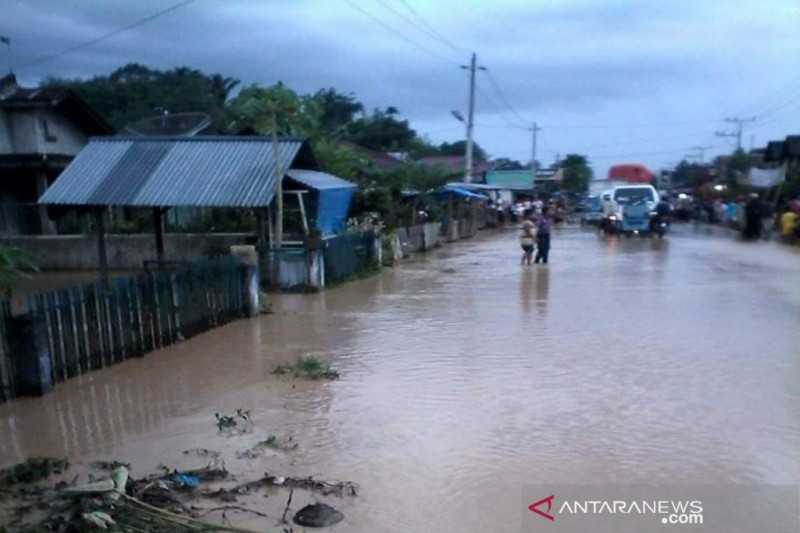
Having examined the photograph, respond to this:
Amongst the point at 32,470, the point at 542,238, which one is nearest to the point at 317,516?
the point at 32,470

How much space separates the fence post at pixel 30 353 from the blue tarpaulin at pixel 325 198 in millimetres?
9206

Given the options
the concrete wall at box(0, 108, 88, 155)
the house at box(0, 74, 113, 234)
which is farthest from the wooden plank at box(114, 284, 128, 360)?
the concrete wall at box(0, 108, 88, 155)

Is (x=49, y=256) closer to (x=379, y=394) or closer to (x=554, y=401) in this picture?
(x=379, y=394)

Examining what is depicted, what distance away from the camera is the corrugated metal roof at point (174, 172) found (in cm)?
1605

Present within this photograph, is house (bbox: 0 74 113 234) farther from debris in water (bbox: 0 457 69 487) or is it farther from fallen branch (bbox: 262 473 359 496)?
fallen branch (bbox: 262 473 359 496)

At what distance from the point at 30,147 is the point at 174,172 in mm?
10429

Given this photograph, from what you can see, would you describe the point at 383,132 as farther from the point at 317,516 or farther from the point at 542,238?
the point at 317,516

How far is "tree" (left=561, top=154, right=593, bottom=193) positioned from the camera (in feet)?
272

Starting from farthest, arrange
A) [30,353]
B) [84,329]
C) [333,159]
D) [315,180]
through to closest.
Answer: [333,159], [315,180], [84,329], [30,353]

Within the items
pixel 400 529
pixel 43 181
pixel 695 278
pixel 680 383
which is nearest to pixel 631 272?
pixel 695 278

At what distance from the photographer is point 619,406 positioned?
25.5 ft

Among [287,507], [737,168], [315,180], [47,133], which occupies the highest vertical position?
[47,133]

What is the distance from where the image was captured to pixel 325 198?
1825 centimetres

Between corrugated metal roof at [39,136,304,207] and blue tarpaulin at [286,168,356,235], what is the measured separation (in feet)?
2.86
